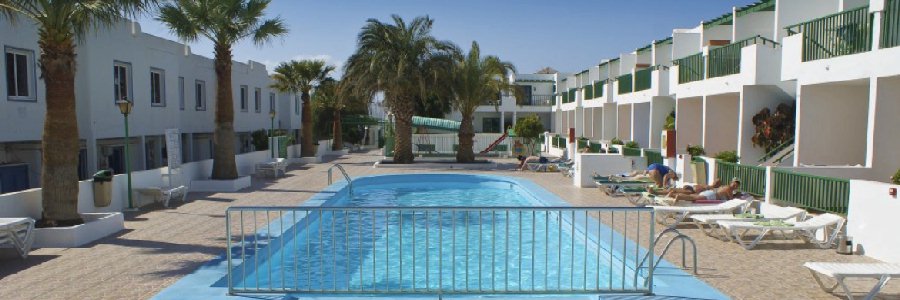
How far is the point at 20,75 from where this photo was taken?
15.9 metres

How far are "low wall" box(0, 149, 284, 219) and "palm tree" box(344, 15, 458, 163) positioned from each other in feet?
22.3

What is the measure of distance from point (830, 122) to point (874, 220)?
15.6 feet

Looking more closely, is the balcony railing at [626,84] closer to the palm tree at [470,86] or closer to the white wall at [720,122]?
the palm tree at [470,86]

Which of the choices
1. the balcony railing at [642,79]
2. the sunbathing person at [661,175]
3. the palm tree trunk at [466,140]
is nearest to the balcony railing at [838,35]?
the sunbathing person at [661,175]

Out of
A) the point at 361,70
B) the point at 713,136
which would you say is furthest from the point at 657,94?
the point at 361,70

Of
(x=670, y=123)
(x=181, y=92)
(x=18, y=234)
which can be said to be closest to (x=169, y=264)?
(x=18, y=234)

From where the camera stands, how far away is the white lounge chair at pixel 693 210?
38.1ft

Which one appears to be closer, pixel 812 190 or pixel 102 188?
pixel 812 190

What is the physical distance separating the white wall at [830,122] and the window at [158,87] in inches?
784

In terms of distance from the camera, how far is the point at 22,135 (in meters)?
15.8

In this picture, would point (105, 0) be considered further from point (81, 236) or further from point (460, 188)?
point (460, 188)

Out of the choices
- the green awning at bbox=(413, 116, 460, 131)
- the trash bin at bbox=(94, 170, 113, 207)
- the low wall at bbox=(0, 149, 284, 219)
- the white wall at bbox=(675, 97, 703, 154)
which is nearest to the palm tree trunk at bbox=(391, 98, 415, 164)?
the low wall at bbox=(0, 149, 284, 219)

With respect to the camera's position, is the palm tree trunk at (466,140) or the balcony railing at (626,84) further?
the palm tree trunk at (466,140)

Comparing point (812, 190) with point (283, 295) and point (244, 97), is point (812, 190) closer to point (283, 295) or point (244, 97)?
point (283, 295)
